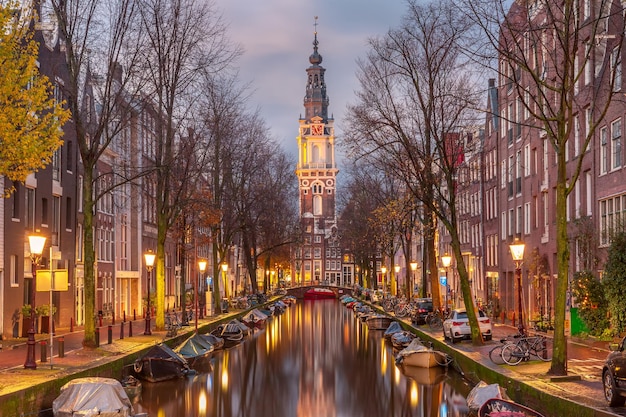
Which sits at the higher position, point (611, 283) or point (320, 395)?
point (611, 283)

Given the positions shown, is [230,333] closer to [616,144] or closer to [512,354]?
[616,144]

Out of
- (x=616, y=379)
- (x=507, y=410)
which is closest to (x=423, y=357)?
(x=616, y=379)

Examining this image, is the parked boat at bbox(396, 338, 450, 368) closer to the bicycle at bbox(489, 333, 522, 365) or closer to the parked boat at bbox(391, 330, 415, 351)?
the bicycle at bbox(489, 333, 522, 365)

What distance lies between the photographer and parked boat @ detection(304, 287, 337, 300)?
555 feet

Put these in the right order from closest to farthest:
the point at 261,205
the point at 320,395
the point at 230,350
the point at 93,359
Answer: the point at 320,395 < the point at 93,359 < the point at 230,350 < the point at 261,205

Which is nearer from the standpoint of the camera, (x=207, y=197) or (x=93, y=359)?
(x=93, y=359)

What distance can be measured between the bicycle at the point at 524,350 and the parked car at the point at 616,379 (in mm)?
8861

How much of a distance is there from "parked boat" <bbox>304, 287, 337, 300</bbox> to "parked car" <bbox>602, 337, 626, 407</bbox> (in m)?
148

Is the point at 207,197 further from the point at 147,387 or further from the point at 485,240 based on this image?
the point at 147,387

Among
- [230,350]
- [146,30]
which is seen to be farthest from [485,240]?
[146,30]

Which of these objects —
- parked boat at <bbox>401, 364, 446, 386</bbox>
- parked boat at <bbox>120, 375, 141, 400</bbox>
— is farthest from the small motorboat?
parked boat at <bbox>120, 375, 141, 400</bbox>

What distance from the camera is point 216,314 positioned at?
72.4 metres

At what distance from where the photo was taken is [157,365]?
33.1 metres

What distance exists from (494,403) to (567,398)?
3.04 m
